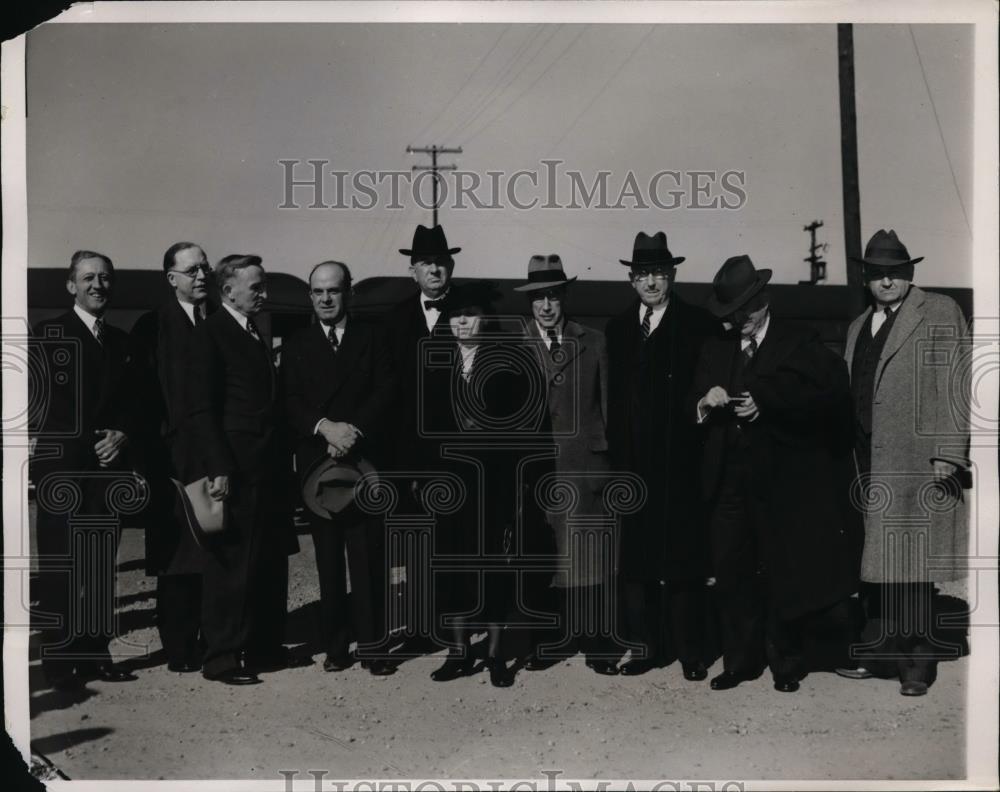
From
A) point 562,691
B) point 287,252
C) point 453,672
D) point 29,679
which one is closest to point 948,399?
point 562,691

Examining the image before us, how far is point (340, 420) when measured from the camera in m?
4.92

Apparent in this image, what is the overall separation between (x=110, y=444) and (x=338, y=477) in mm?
1049

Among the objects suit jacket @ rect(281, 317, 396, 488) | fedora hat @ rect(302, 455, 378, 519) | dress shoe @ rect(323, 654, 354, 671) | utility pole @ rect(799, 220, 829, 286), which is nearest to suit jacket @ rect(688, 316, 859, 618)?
utility pole @ rect(799, 220, 829, 286)

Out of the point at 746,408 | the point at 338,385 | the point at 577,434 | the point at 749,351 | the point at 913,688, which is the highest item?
the point at 749,351

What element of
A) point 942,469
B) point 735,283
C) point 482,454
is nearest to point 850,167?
point 735,283

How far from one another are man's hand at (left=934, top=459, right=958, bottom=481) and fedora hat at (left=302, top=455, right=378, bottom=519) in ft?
8.41

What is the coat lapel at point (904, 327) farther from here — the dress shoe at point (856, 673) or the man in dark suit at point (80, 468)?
the man in dark suit at point (80, 468)

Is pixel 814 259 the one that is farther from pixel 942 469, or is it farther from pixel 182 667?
pixel 182 667

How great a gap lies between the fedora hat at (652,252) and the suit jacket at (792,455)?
50 cm

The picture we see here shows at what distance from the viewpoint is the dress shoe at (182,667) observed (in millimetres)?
4969

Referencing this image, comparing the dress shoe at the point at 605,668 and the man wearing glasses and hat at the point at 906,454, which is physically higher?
the man wearing glasses and hat at the point at 906,454

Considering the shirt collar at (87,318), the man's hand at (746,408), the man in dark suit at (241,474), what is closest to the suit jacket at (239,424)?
the man in dark suit at (241,474)

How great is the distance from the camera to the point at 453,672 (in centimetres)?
494

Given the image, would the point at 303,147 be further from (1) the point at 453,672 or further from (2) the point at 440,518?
(1) the point at 453,672
